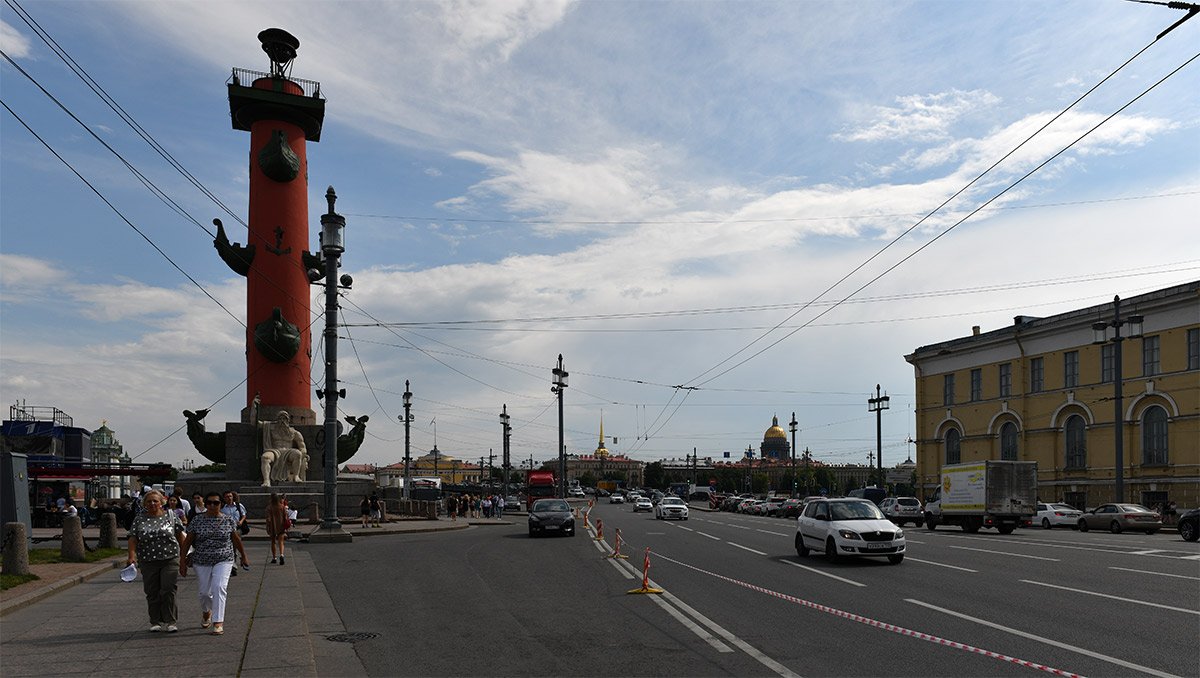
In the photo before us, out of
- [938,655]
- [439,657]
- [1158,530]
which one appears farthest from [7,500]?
[1158,530]

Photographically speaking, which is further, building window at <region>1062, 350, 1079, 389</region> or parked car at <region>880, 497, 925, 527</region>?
building window at <region>1062, 350, 1079, 389</region>

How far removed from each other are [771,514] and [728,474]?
124577mm

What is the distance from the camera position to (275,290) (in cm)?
4453

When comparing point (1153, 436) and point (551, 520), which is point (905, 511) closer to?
point (1153, 436)

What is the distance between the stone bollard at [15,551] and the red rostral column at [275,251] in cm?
2745

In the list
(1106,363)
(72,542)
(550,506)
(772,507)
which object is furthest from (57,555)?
(1106,363)

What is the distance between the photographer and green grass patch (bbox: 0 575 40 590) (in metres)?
15.0

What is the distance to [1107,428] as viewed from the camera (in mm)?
54656

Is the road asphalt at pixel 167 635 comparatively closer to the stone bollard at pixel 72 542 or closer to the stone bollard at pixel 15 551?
the stone bollard at pixel 15 551

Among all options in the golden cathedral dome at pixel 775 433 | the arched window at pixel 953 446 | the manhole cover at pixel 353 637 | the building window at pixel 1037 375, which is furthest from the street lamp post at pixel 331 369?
the golden cathedral dome at pixel 775 433

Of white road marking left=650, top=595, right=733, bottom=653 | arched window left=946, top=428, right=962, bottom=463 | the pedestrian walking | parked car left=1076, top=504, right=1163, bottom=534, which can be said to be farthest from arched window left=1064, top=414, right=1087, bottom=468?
white road marking left=650, top=595, right=733, bottom=653

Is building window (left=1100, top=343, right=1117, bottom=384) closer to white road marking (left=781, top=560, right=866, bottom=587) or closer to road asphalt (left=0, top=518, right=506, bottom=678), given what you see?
white road marking (left=781, top=560, right=866, bottom=587)

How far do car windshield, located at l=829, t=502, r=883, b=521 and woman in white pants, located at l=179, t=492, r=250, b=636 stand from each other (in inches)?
532

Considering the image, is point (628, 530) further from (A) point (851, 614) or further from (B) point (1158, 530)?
(A) point (851, 614)
